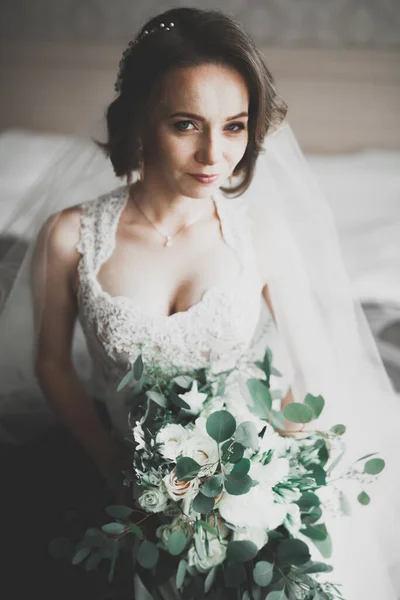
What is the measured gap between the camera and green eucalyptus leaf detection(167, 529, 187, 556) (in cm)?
67

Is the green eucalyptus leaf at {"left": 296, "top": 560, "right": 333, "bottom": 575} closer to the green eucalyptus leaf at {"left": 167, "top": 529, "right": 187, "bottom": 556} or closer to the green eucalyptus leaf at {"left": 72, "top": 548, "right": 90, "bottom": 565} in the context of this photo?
the green eucalyptus leaf at {"left": 167, "top": 529, "right": 187, "bottom": 556}

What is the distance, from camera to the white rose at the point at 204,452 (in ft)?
2.15

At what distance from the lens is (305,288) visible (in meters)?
0.96

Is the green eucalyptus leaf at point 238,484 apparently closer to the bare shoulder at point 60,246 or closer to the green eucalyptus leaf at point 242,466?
the green eucalyptus leaf at point 242,466

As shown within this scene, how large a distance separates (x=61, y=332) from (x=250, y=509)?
497mm

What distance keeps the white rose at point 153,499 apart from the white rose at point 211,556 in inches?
2.9

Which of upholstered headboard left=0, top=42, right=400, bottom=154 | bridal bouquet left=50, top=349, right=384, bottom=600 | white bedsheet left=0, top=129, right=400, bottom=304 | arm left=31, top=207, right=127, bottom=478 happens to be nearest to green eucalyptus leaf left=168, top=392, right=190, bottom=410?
bridal bouquet left=50, top=349, right=384, bottom=600

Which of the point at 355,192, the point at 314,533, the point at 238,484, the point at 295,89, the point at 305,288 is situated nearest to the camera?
the point at 238,484

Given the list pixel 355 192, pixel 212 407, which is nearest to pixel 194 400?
pixel 212 407

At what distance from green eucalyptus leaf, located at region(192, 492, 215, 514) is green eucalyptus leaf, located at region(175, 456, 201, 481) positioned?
3 centimetres

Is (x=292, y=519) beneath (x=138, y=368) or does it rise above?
beneath

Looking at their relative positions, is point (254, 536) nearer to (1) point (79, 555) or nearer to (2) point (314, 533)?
(2) point (314, 533)

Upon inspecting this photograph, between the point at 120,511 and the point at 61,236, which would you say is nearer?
the point at 120,511

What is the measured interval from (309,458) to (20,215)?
2.16 feet
